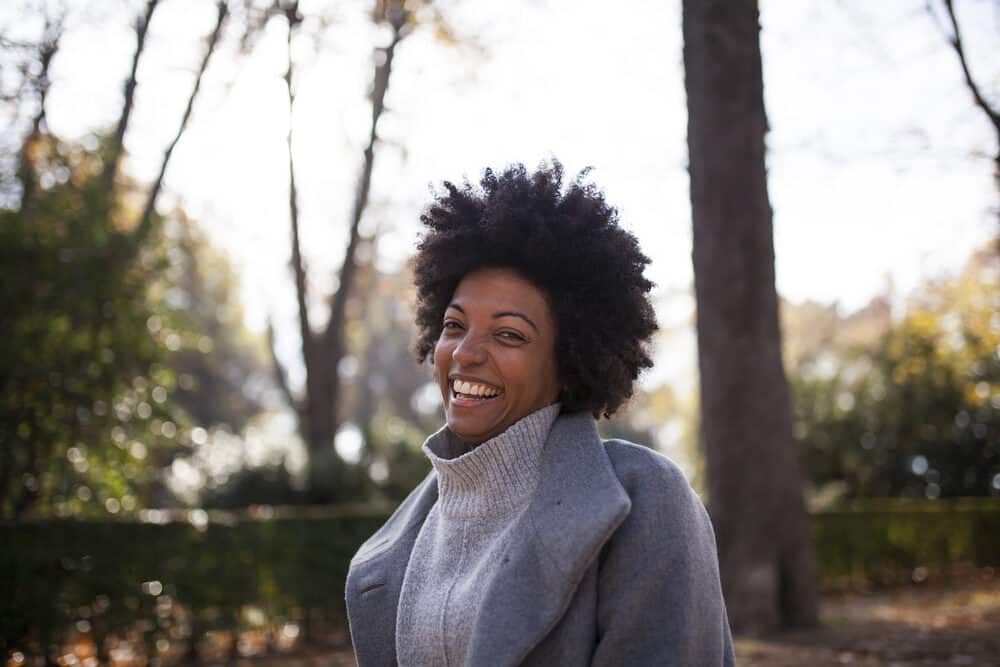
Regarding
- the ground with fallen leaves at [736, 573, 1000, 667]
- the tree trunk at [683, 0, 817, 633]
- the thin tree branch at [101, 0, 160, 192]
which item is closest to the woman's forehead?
the ground with fallen leaves at [736, 573, 1000, 667]

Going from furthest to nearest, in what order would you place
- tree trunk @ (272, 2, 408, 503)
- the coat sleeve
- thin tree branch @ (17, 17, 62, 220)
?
tree trunk @ (272, 2, 408, 503) → thin tree branch @ (17, 17, 62, 220) → the coat sleeve

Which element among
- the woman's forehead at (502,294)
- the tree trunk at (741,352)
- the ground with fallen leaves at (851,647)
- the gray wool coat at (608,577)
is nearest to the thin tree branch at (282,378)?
the ground with fallen leaves at (851,647)

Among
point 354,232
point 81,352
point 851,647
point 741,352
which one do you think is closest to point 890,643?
point 851,647

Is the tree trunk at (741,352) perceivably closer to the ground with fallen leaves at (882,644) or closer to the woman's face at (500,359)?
the ground with fallen leaves at (882,644)

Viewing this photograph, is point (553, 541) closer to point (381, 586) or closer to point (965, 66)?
point (381, 586)

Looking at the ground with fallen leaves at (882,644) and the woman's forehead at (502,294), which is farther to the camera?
the ground with fallen leaves at (882,644)

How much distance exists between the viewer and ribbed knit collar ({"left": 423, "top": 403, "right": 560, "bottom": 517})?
252 cm

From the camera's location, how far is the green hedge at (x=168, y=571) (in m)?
8.26

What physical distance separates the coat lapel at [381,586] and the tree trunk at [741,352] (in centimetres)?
612

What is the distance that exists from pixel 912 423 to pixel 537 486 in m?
21.1

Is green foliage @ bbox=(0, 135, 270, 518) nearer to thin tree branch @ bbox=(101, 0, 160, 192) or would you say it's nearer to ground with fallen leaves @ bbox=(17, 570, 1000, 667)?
ground with fallen leaves @ bbox=(17, 570, 1000, 667)

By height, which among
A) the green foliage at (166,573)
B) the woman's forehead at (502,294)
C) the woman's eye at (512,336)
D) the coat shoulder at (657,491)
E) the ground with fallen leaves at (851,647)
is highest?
the woman's forehead at (502,294)

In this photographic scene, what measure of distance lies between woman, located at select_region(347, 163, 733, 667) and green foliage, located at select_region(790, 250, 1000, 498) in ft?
63.5

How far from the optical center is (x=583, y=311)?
104 inches
